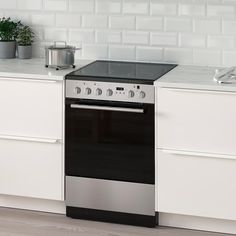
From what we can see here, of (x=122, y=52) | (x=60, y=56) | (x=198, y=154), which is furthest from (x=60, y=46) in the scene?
(x=198, y=154)

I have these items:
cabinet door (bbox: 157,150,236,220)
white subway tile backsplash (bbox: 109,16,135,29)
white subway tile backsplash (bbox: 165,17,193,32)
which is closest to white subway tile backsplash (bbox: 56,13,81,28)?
white subway tile backsplash (bbox: 109,16,135,29)

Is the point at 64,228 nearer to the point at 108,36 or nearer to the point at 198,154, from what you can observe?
the point at 198,154

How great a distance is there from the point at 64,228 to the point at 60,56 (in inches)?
43.7

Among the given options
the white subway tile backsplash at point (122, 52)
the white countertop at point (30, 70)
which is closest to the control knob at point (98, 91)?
the white countertop at point (30, 70)

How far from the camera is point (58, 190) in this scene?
470 cm

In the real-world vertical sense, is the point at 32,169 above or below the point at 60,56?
below

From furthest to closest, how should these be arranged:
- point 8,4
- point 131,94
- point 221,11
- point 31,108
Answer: point 8,4 → point 221,11 → point 31,108 → point 131,94

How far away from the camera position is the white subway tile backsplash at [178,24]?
484 centimetres

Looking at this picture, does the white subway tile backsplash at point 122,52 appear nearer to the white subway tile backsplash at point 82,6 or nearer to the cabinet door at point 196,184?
the white subway tile backsplash at point 82,6

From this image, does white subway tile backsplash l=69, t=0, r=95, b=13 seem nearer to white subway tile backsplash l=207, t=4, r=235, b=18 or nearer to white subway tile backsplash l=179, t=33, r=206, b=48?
white subway tile backsplash l=179, t=33, r=206, b=48

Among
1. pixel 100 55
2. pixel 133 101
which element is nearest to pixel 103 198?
pixel 133 101

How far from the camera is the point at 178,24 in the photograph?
4867 mm

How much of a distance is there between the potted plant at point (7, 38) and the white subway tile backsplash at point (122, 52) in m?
0.70

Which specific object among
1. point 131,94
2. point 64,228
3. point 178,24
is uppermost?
point 178,24
